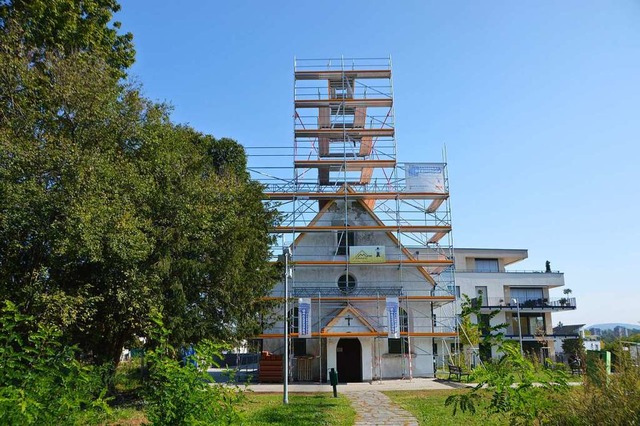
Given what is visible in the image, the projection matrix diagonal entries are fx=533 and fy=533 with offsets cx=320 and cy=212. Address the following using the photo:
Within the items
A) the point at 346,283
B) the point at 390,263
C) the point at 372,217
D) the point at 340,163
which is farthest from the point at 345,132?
the point at 346,283

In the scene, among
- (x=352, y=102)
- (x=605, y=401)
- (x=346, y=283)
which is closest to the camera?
(x=605, y=401)

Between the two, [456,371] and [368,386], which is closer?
[368,386]

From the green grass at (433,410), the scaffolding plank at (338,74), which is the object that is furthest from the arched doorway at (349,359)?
the scaffolding plank at (338,74)

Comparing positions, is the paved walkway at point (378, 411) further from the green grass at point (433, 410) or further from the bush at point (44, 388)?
the bush at point (44, 388)

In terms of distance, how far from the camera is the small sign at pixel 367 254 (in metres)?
31.9

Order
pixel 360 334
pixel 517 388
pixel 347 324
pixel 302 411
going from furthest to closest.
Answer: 1. pixel 347 324
2. pixel 360 334
3. pixel 302 411
4. pixel 517 388

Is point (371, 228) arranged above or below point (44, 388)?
above

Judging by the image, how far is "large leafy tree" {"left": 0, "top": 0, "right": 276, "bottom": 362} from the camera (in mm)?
13070

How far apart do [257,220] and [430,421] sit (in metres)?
12.1

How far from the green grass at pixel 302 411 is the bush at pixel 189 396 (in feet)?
17.2

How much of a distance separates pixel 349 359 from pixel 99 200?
69.1 ft

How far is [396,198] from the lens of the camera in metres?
33.7

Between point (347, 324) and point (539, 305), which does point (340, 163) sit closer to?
point (347, 324)

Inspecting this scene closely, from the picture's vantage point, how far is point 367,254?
3206 cm
